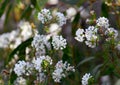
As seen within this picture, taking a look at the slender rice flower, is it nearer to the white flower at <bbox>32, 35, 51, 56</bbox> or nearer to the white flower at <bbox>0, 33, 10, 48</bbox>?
the white flower at <bbox>32, 35, 51, 56</bbox>

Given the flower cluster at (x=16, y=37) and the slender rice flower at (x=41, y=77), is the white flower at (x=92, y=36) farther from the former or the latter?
the flower cluster at (x=16, y=37)

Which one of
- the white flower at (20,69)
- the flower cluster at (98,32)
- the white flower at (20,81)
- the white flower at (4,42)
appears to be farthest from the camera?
the white flower at (4,42)

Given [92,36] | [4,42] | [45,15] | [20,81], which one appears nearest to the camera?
[92,36]

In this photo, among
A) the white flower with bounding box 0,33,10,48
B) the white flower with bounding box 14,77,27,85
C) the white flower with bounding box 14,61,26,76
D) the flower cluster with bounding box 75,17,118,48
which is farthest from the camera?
the white flower with bounding box 0,33,10,48

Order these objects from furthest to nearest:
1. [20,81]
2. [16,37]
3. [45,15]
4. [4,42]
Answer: [16,37], [4,42], [20,81], [45,15]

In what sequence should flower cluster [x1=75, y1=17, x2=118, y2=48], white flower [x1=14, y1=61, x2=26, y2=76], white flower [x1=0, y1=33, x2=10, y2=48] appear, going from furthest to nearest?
white flower [x1=0, y1=33, x2=10, y2=48]
white flower [x1=14, y1=61, x2=26, y2=76]
flower cluster [x1=75, y1=17, x2=118, y2=48]

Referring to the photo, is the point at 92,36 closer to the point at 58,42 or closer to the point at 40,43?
the point at 58,42

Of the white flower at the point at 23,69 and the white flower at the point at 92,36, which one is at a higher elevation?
the white flower at the point at 23,69

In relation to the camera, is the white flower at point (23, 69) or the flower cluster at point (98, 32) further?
the white flower at point (23, 69)

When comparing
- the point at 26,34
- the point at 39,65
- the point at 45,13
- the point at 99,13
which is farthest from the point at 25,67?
the point at 26,34

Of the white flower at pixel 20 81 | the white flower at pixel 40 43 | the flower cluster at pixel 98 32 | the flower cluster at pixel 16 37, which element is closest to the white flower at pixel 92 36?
the flower cluster at pixel 98 32

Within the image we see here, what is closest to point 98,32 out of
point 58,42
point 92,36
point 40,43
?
point 92,36

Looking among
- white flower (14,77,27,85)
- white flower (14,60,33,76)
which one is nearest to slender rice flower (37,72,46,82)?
white flower (14,60,33,76)
